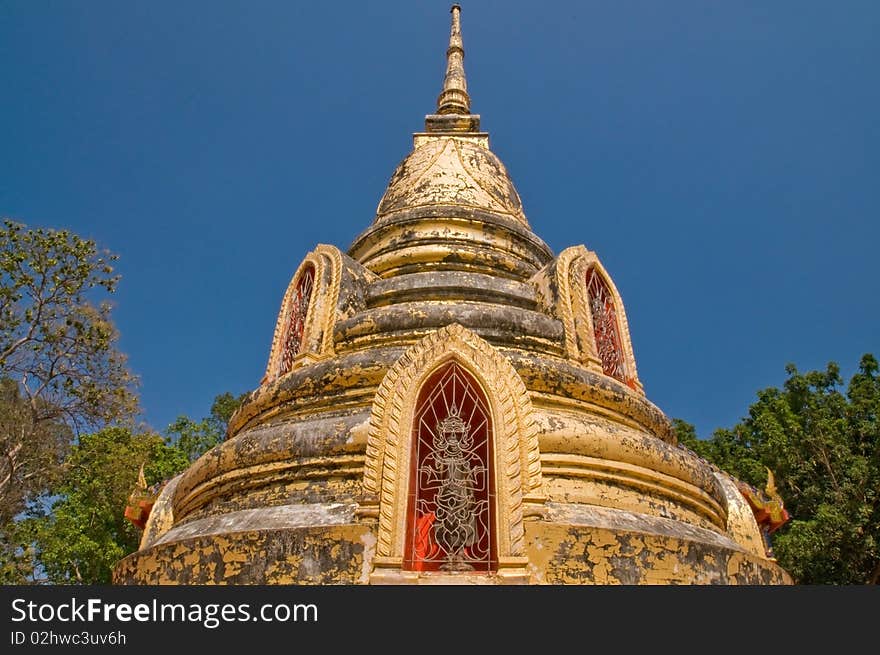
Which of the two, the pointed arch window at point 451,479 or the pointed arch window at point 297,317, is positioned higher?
the pointed arch window at point 297,317

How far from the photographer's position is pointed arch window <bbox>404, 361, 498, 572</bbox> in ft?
17.9

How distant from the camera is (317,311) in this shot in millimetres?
8758

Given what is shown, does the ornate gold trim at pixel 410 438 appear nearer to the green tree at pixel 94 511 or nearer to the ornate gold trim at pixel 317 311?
the ornate gold trim at pixel 317 311

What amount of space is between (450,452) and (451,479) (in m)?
0.23

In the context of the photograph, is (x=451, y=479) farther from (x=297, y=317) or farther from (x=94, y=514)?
(x=94, y=514)

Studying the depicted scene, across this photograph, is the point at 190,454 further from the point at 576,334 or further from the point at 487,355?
the point at 487,355

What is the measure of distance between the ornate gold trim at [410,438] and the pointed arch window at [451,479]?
11 cm

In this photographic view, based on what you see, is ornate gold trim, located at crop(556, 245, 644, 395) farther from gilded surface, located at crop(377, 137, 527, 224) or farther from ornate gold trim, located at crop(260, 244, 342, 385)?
ornate gold trim, located at crop(260, 244, 342, 385)

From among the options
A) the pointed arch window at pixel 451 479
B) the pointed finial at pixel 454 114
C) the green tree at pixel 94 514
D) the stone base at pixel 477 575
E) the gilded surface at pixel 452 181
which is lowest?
the stone base at pixel 477 575

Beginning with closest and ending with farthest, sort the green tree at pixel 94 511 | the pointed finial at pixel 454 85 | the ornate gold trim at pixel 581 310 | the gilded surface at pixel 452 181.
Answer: the ornate gold trim at pixel 581 310 → the gilded surface at pixel 452 181 → the pointed finial at pixel 454 85 → the green tree at pixel 94 511

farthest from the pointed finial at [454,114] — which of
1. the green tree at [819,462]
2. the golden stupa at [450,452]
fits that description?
the green tree at [819,462]

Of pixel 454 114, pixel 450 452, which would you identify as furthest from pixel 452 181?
pixel 450 452

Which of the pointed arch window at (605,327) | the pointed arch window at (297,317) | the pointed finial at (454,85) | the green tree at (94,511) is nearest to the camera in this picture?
the pointed arch window at (605,327)

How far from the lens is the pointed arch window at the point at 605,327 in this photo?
9000 millimetres
